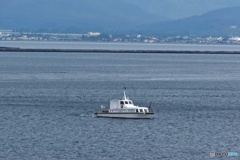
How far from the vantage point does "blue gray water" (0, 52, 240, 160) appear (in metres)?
33.4

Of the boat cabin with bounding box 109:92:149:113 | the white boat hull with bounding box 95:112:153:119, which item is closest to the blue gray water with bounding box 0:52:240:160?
the white boat hull with bounding box 95:112:153:119

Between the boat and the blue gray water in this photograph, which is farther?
the boat

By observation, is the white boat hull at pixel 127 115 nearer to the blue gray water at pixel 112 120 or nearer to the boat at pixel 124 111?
the boat at pixel 124 111

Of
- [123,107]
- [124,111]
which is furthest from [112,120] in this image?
[123,107]

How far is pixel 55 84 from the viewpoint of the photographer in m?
65.8

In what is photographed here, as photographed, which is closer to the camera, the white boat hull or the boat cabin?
the white boat hull

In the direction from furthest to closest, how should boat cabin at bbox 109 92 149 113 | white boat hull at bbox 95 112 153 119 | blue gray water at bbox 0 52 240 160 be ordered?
1. boat cabin at bbox 109 92 149 113
2. white boat hull at bbox 95 112 153 119
3. blue gray water at bbox 0 52 240 160

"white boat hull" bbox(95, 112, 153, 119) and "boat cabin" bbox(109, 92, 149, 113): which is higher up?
"boat cabin" bbox(109, 92, 149, 113)

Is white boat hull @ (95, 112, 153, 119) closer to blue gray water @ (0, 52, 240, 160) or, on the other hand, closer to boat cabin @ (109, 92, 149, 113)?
boat cabin @ (109, 92, 149, 113)

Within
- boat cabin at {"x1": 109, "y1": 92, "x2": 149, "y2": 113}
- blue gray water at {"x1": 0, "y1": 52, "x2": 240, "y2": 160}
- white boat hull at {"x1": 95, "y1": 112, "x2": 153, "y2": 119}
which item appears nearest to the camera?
blue gray water at {"x1": 0, "y1": 52, "x2": 240, "y2": 160}

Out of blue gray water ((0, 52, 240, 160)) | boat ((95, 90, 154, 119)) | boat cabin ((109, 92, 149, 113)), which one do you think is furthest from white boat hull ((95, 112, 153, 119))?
blue gray water ((0, 52, 240, 160))

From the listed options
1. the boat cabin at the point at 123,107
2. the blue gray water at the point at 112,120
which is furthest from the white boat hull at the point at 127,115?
the blue gray water at the point at 112,120

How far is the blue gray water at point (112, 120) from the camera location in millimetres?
33406

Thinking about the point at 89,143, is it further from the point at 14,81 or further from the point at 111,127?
the point at 14,81
